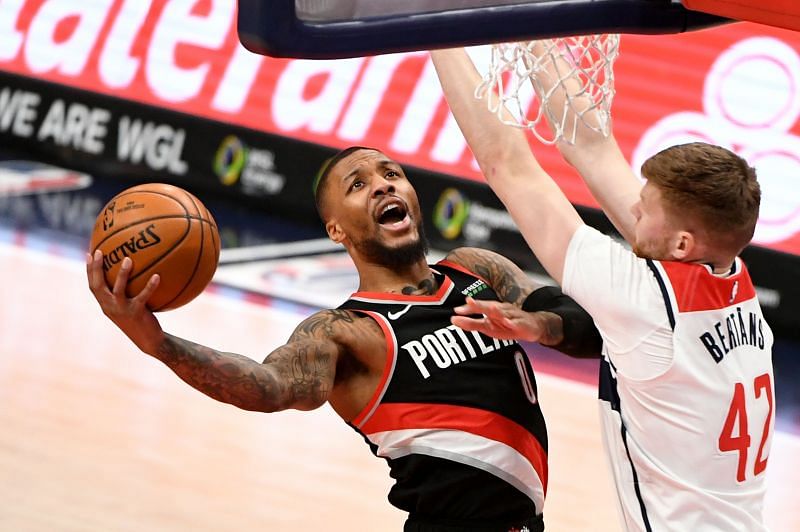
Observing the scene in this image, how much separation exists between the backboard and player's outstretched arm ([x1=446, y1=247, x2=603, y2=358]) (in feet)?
2.10

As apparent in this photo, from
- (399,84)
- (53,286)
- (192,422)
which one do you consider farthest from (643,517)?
(399,84)

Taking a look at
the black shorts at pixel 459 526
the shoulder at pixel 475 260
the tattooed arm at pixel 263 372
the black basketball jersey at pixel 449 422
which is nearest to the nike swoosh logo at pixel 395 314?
the black basketball jersey at pixel 449 422

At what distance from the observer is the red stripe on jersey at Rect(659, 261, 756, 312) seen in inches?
139

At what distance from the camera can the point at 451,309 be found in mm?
4137

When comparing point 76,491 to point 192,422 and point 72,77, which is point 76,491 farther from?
point 72,77

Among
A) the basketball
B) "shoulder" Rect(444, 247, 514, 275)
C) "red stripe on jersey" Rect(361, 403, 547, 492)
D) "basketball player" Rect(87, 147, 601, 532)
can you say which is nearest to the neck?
"basketball player" Rect(87, 147, 601, 532)

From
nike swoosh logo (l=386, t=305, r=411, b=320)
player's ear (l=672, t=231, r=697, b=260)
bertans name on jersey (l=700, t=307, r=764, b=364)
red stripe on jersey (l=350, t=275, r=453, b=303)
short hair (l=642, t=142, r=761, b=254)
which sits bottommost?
nike swoosh logo (l=386, t=305, r=411, b=320)

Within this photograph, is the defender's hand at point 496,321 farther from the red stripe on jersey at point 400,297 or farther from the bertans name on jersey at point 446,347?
the red stripe on jersey at point 400,297

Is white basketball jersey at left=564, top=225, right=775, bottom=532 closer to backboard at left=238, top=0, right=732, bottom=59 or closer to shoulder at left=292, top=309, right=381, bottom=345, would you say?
backboard at left=238, top=0, right=732, bottom=59

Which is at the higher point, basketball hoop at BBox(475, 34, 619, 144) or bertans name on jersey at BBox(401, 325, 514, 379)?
basketball hoop at BBox(475, 34, 619, 144)

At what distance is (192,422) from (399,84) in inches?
144

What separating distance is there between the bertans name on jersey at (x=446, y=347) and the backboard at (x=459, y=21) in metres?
0.86

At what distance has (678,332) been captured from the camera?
351 centimetres

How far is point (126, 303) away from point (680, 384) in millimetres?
1326
